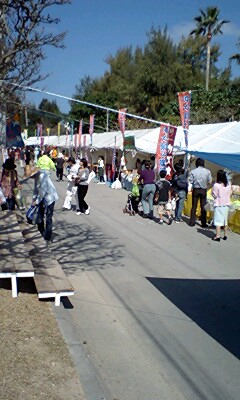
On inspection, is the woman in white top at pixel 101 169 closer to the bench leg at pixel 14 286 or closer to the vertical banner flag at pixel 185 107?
the vertical banner flag at pixel 185 107

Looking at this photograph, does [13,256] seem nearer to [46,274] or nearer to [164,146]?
[46,274]

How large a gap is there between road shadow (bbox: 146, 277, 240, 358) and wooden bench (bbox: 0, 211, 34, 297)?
2095 mm

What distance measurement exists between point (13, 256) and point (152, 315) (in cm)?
212

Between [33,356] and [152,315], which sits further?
[152,315]

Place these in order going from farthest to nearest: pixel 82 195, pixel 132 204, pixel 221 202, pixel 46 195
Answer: pixel 132 204
pixel 82 195
pixel 221 202
pixel 46 195

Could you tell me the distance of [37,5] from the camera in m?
6.20

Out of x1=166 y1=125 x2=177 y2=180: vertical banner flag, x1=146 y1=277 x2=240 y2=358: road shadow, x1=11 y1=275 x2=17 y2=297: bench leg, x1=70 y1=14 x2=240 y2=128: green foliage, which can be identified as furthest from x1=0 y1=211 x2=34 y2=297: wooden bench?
x1=70 y1=14 x2=240 y2=128: green foliage

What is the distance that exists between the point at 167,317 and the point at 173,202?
7.98m

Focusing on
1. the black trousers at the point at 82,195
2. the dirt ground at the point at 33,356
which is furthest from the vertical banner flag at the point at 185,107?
the dirt ground at the point at 33,356

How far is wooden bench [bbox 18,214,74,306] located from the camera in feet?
17.7

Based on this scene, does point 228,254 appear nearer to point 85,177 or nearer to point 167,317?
point 167,317

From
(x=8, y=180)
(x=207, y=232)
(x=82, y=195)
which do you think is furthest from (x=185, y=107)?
(x=8, y=180)

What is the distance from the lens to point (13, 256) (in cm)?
618

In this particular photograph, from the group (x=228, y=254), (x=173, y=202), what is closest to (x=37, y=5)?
(x=228, y=254)
